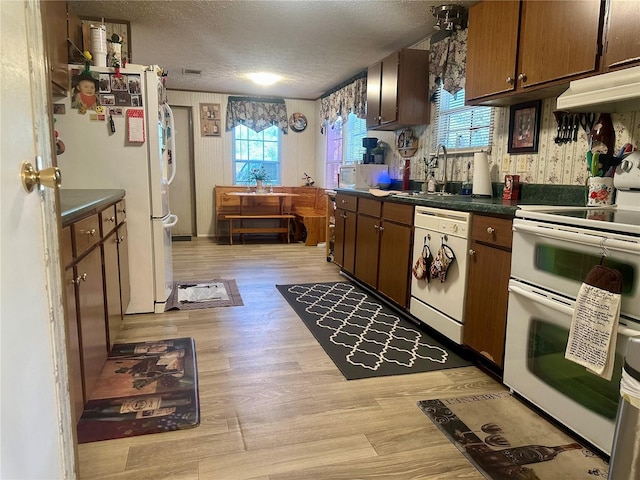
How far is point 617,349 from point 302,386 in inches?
52.2

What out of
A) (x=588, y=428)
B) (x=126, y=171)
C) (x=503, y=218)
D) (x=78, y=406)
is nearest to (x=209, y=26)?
(x=126, y=171)

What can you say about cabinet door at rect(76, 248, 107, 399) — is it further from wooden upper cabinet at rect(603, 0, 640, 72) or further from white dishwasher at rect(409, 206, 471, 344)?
wooden upper cabinet at rect(603, 0, 640, 72)

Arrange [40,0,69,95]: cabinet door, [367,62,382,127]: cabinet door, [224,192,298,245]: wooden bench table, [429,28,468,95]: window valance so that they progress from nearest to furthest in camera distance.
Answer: [40,0,69,95]: cabinet door
[429,28,468,95]: window valance
[367,62,382,127]: cabinet door
[224,192,298,245]: wooden bench table

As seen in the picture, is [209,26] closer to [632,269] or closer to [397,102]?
[397,102]

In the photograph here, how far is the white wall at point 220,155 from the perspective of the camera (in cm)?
662

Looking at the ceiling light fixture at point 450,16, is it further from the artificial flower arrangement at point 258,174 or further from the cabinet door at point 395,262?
the artificial flower arrangement at point 258,174

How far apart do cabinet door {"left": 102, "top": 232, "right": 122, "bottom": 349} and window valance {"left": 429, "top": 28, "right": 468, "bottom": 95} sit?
268 centimetres

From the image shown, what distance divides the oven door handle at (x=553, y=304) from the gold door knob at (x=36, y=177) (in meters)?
1.66

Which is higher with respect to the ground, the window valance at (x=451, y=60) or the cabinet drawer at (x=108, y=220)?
the window valance at (x=451, y=60)

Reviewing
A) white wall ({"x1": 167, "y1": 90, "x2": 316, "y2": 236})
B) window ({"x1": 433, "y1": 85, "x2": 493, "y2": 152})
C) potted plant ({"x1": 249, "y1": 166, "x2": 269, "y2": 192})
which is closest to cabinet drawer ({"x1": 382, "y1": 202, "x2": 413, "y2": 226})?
window ({"x1": 433, "y1": 85, "x2": 493, "y2": 152})

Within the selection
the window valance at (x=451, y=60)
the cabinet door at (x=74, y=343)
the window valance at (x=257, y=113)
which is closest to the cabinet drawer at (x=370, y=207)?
the window valance at (x=451, y=60)

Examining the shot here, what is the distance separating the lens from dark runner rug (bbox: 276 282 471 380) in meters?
2.41

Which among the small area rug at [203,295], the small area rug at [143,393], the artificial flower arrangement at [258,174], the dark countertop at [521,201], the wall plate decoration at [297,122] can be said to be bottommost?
the small area rug at [143,393]

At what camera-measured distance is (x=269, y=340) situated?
8.98ft
